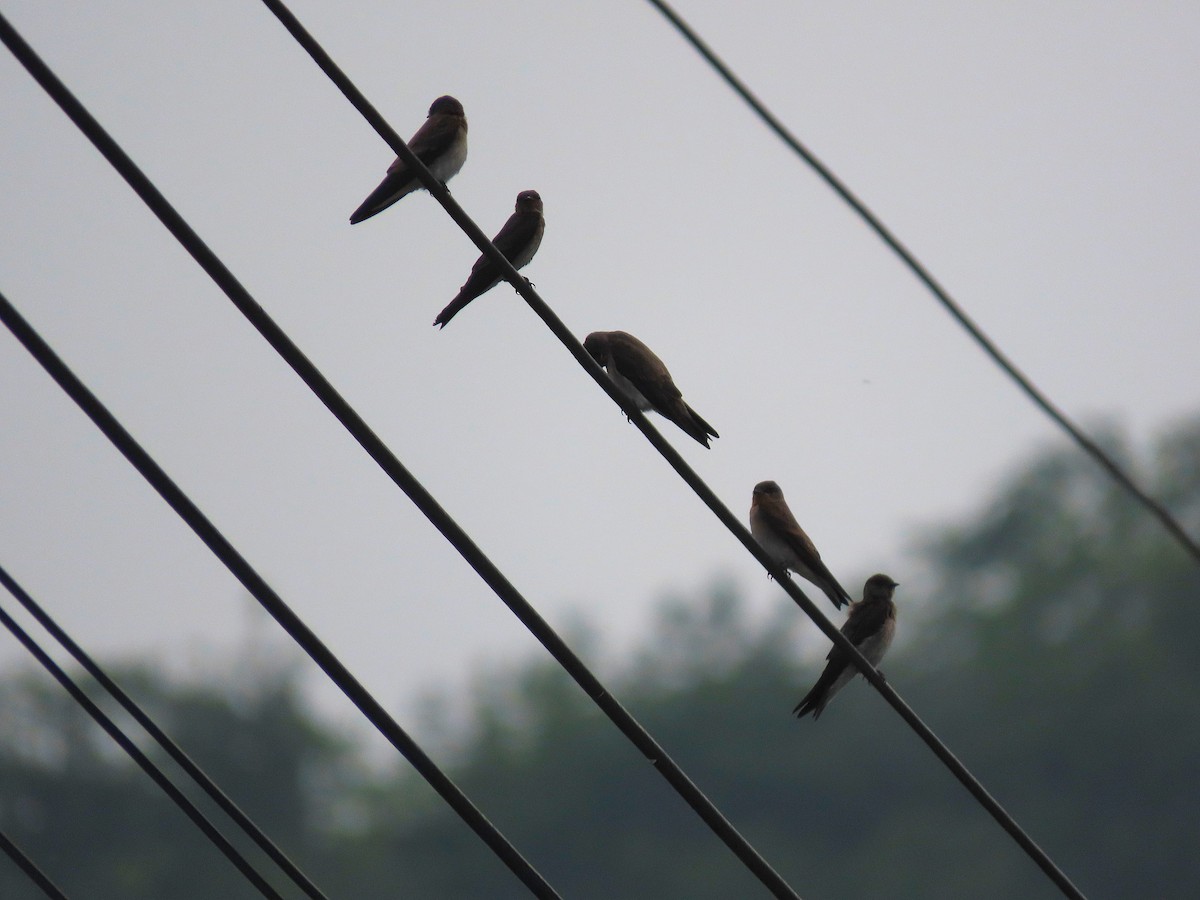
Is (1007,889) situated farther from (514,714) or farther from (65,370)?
(65,370)

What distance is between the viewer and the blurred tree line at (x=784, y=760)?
2440 inches

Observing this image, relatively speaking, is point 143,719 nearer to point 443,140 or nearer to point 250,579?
point 250,579

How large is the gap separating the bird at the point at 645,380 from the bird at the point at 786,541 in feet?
2.36

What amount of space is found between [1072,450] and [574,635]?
100ft

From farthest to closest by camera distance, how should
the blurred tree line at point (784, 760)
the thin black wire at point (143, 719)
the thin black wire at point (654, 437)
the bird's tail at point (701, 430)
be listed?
the blurred tree line at point (784, 760) < the bird's tail at point (701, 430) < the thin black wire at point (143, 719) < the thin black wire at point (654, 437)

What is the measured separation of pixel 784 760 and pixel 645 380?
213 ft

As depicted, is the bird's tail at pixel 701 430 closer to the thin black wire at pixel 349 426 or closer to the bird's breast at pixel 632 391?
the bird's breast at pixel 632 391

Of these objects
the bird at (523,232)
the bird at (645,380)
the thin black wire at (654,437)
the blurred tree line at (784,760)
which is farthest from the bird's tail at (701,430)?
the blurred tree line at (784,760)

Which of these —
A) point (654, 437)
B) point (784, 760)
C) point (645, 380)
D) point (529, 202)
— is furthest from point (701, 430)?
point (784, 760)

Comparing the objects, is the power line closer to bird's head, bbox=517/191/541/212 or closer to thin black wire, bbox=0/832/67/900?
thin black wire, bbox=0/832/67/900

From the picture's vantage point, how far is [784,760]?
7081 centimetres

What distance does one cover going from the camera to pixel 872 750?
6900cm

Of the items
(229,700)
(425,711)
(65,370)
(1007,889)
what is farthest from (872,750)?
(65,370)

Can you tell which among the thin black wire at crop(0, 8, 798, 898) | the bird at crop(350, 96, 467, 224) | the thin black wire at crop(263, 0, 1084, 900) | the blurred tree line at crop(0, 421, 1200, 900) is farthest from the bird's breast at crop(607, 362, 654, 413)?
the blurred tree line at crop(0, 421, 1200, 900)
